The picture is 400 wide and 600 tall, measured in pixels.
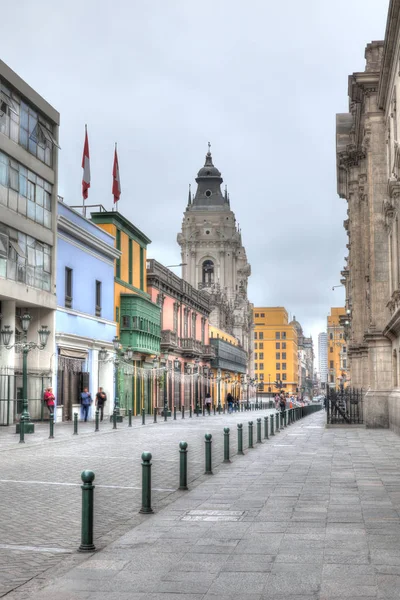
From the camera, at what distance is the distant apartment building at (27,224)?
3161cm

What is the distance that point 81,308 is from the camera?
39500 millimetres

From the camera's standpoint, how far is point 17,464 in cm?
1661

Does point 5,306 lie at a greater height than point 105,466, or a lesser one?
greater

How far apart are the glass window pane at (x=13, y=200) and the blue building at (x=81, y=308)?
4.10m

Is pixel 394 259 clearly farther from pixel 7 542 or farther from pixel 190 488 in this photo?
pixel 7 542

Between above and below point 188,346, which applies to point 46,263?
above

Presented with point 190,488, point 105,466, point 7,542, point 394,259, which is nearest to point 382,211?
point 394,259

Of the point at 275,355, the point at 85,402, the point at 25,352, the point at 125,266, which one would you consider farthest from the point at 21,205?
the point at 275,355

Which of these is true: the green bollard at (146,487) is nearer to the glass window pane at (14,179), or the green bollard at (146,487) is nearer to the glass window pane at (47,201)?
the glass window pane at (14,179)

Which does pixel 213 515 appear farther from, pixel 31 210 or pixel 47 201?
pixel 47 201

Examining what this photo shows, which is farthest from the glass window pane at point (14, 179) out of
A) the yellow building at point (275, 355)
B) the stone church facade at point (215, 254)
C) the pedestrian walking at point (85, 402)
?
the yellow building at point (275, 355)

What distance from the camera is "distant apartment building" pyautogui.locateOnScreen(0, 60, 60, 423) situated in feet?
104

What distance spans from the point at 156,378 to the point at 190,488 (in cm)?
4086

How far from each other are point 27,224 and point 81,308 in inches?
293
